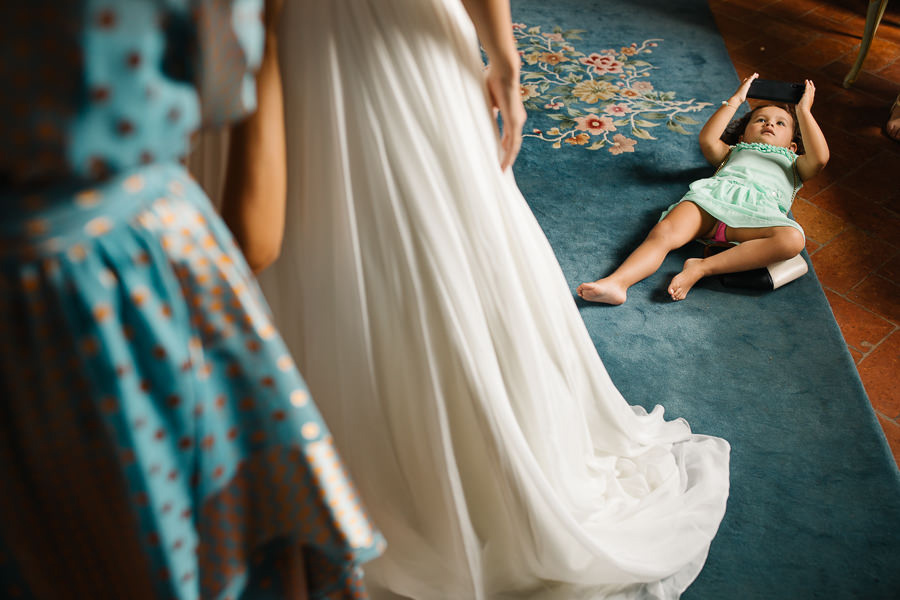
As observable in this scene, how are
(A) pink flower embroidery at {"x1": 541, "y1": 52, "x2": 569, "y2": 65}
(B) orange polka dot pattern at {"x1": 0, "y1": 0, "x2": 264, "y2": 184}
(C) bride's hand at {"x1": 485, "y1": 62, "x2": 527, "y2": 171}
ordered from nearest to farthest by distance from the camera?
(B) orange polka dot pattern at {"x1": 0, "y1": 0, "x2": 264, "y2": 184} < (C) bride's hand at {"x1": 485, "y1": 62, "x2": 527, "y2": 171} < (A) pink flower embroidery at {"x1": 541, "y1": 52, "x2": 569, "y2": 65}

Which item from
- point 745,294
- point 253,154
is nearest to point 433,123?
point 253,154

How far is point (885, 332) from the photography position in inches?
72.7

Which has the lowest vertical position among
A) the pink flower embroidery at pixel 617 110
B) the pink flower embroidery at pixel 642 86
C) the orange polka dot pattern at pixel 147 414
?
the pink flower embroidery at pixel 617 110

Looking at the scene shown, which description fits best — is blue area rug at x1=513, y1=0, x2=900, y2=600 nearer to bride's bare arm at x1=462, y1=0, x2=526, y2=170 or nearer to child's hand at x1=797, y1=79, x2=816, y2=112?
child's hand at x1=797, y1=79, x2=816, y2=112

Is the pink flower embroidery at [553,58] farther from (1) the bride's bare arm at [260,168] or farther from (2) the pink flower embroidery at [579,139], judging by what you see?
(1) the bride's bare arm at [260,168]

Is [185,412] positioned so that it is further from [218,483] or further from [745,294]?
[745,294]

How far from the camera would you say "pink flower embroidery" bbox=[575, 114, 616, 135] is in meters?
2.46

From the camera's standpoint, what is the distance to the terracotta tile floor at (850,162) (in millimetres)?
1838

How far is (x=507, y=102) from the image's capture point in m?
1.04

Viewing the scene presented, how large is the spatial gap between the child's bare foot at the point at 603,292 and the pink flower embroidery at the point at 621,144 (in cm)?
69

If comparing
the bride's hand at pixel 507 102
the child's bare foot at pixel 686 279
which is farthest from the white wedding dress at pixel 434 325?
the child's bare foot at pixel 686 279

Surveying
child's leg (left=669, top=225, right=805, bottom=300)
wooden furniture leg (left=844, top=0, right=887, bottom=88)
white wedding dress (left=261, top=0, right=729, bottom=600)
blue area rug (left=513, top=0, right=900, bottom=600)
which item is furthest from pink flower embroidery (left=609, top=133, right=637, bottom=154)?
white wedding dress (left=261, top=0, right=729, bottom=600)

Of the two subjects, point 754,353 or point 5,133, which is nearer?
point 5,133

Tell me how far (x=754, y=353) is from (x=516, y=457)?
0.95m
